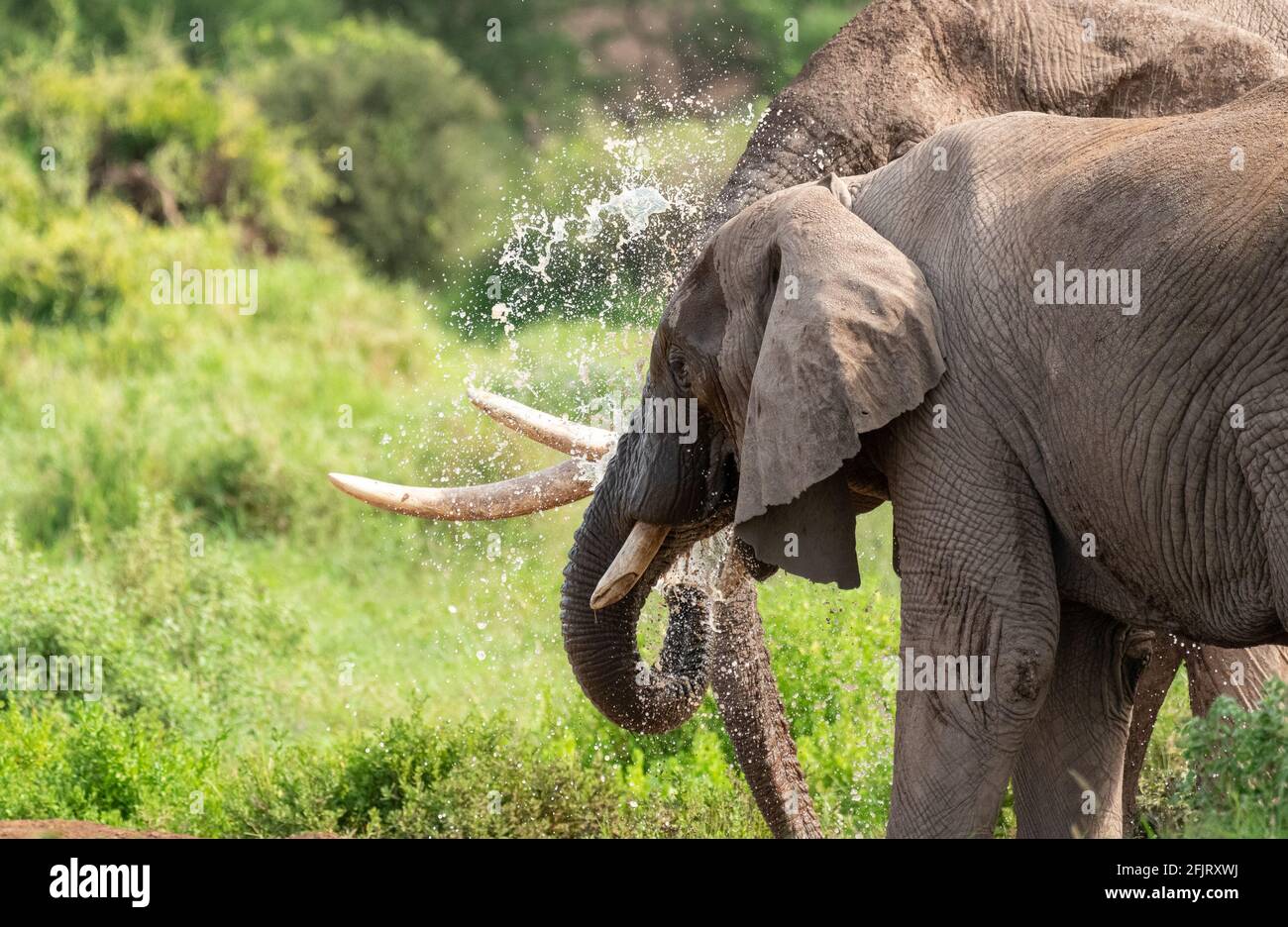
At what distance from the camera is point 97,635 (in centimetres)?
816

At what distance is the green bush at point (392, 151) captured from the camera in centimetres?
1927

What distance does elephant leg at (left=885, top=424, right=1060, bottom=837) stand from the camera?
4.61 m

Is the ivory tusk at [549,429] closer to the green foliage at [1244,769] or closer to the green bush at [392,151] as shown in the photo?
the green foliage at [1244,769]

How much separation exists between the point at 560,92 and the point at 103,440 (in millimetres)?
14403

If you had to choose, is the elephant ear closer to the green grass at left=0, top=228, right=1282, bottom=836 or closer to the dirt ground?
the green grass at left=0, top=228, right=1282, bottom=836

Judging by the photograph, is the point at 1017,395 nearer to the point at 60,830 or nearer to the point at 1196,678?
the point at 1196,678

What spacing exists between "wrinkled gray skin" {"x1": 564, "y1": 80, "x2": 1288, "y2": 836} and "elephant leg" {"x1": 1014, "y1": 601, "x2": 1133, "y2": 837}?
106 millimetres

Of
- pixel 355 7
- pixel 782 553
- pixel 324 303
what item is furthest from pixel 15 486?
pixel 355 7

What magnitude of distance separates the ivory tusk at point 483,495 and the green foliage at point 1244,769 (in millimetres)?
2126

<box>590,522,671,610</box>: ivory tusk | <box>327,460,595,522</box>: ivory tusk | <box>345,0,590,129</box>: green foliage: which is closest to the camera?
<box>590,522,671,610</box>: ivory tusk

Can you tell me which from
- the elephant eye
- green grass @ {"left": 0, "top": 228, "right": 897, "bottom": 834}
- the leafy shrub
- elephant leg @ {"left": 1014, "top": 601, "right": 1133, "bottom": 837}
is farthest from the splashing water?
the leafy shrub
